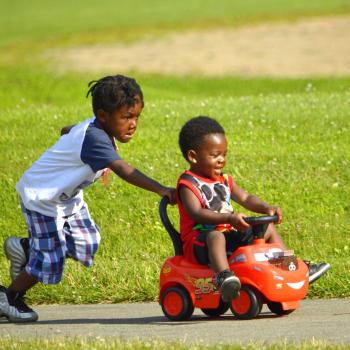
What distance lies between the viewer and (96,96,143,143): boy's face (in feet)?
24.8

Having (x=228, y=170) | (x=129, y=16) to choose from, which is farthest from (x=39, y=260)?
(x=129, y=16)

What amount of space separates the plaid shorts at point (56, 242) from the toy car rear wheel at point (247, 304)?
1140 mm

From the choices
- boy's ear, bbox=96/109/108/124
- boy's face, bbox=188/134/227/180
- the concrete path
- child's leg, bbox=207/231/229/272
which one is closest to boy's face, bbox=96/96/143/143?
boy's ear, bbox=96/109/108/124

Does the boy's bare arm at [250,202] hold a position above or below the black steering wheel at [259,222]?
above

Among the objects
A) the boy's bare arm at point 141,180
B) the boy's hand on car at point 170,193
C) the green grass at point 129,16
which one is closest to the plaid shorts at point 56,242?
the boy's bare arm at point 141,180

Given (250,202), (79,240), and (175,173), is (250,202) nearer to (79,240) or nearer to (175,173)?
(79,240)

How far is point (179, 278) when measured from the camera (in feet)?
24.4

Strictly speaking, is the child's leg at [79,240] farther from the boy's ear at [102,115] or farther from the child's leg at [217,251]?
the child's leg at [217,251]

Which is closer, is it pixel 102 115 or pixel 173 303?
pixel 173 303

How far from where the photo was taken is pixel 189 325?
729 cm

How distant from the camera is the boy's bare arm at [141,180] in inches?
286

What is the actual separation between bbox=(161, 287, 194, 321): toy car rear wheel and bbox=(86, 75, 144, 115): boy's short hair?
124 cm

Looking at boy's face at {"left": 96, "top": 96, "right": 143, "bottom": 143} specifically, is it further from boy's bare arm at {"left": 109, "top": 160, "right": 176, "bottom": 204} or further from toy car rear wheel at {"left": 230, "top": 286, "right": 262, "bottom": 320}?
toy car rear wheel at {"left": 230, "top": 286, "right": 262, "bottom": 320}

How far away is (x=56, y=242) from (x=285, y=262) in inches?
61.6
